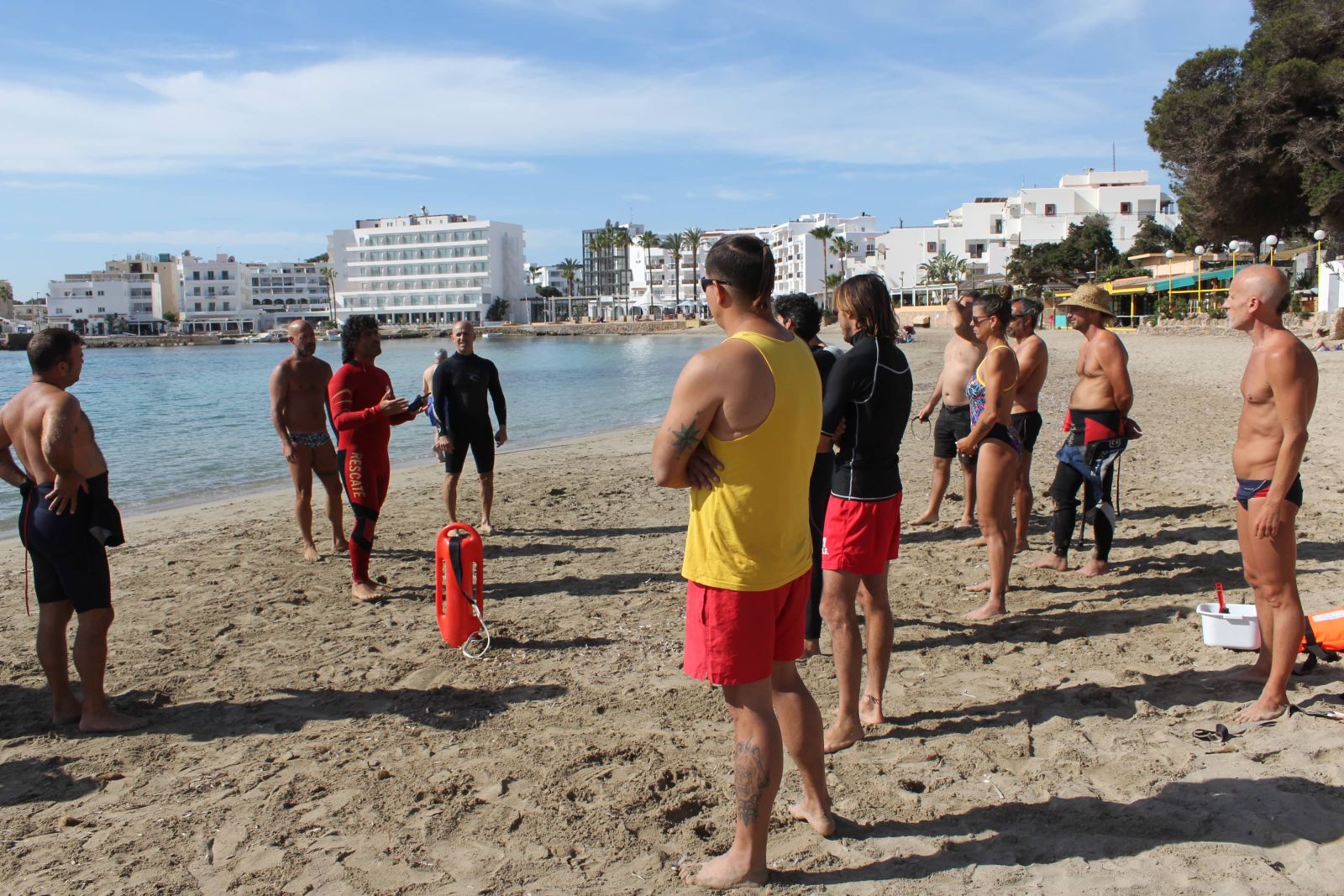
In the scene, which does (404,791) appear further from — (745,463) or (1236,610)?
(1236,610)

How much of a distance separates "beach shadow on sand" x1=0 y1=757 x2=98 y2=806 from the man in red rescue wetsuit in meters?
2.44

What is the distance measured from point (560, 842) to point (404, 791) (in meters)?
0.75

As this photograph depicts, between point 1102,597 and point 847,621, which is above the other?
point 847,621

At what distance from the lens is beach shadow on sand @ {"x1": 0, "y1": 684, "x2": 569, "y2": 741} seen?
168 inches

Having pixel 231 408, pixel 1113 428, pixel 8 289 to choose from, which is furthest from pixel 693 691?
pixel 8 289

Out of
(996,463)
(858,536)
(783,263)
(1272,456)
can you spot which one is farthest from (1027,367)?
(783,263)

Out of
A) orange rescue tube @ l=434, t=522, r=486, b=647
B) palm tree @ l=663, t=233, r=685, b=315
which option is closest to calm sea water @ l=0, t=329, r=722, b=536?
orange rescue tube @ l=434, t=522, r=486, b=647

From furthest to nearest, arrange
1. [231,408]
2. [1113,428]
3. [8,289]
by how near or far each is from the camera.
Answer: [8,289] → [231,408] → [1113,428]

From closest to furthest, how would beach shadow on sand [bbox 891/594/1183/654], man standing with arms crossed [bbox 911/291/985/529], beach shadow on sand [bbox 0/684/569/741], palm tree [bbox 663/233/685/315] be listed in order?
beach shadow on sand [bbox 0/684/569/741], beach shadow on sand [bbox 891/594/1183/654], man standing with arms crossed [bbox 911/291/985/529], palm tree [bbox 663/233/685/315]

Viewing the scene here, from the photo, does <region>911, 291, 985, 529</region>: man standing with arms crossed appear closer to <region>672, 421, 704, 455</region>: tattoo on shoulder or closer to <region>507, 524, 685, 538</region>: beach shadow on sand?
<region>507, 524, 685, 538</region>: beach shadow on sand

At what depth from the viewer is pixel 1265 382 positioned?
370 centimetres

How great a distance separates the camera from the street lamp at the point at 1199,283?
138ft

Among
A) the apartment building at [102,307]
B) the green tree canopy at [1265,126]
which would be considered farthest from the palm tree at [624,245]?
the green tree canopy at [1265,126]

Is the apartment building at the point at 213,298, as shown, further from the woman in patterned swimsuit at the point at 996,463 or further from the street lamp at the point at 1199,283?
the woman in patterned swimsuit at the point at 996,463
